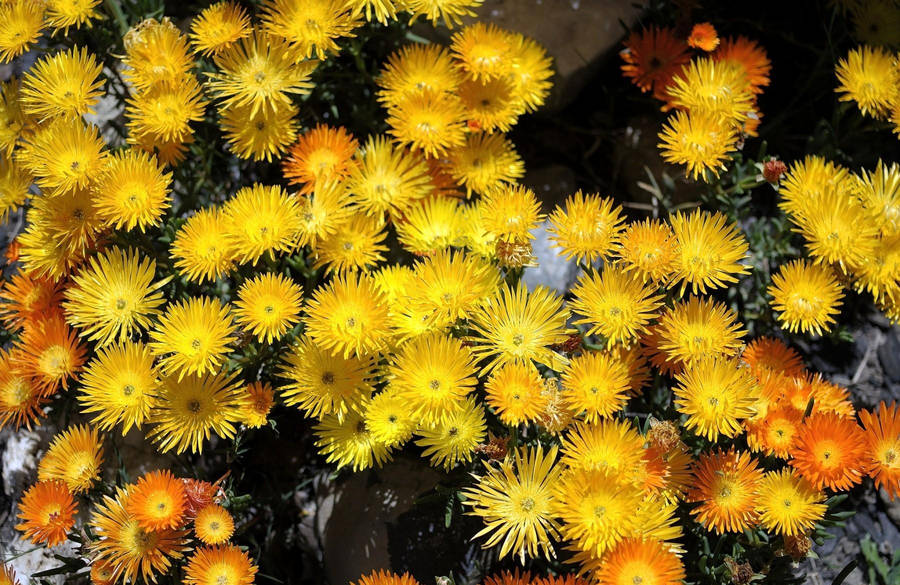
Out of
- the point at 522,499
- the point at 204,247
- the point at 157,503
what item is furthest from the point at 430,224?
the point at 157,503

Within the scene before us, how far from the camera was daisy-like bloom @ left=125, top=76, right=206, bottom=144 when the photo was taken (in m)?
2.10

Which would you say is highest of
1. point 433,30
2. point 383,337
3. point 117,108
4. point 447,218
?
point 433,30

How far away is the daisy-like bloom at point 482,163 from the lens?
7.60 feet

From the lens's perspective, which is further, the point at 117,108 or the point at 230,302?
the point at 117,108

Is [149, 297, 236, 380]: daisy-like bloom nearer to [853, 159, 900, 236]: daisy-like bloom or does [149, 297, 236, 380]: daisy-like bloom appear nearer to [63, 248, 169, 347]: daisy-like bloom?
[63, 248, 169, 347]: daisy-like bloom

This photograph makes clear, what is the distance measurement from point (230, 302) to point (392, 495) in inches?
30.7

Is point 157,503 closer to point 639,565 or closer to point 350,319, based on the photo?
point 350,319

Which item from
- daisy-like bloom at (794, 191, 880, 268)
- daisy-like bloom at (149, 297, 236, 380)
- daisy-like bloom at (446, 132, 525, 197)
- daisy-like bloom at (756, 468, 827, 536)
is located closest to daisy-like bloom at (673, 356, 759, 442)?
→ daisy-like bloom at (756, 468, 827, 536)

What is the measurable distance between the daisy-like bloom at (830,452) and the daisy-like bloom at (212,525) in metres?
1.48

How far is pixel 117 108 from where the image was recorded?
256 centimetres

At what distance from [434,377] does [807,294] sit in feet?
3.56

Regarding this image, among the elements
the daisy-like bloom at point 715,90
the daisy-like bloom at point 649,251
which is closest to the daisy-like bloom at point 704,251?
the daisy-like bloom at point 649,251

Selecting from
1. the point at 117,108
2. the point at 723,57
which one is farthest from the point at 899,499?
the point at 117,108

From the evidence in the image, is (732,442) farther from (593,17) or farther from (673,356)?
(593,17)
